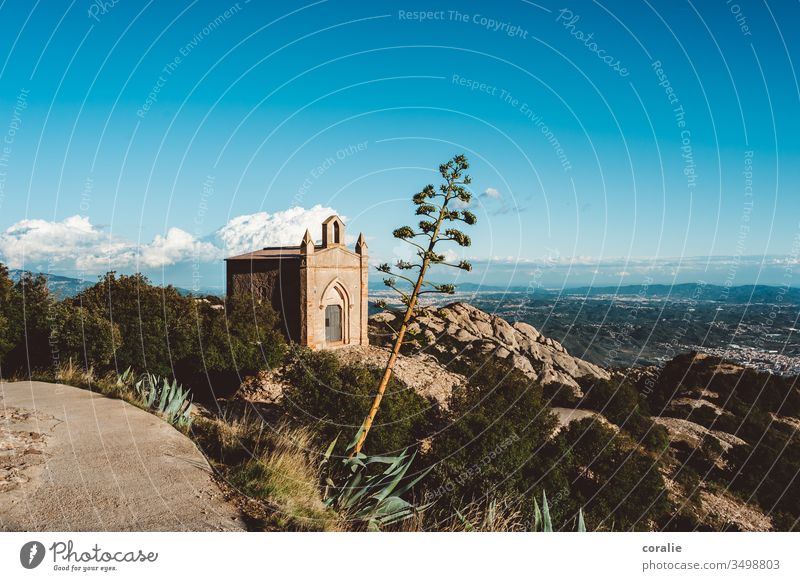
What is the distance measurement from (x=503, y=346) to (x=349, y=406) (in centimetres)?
2294

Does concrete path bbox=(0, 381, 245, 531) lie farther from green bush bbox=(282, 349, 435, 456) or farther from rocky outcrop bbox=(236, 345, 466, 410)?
rocky outcrop bbox=(236, 345, 466, 410)

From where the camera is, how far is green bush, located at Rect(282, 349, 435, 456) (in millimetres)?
12453

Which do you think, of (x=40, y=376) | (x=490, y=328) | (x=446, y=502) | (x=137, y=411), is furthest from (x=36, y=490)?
(x=490, y=328)

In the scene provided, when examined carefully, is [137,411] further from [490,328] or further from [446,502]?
[490,328]

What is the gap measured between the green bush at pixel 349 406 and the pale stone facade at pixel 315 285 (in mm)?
7186

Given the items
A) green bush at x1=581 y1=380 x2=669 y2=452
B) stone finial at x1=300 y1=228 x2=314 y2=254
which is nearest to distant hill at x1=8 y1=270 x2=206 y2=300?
stone finial at x1=300 y1=228 x2=314 y2=254

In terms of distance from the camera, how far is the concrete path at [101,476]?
4582 millimetres

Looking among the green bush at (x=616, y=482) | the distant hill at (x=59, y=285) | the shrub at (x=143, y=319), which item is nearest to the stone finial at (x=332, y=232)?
the shrub at (x=143, y=319)

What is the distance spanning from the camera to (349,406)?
43.8ft

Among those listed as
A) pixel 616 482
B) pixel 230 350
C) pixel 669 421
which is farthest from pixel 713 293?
pixel 230 350

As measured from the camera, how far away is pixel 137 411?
8383mm

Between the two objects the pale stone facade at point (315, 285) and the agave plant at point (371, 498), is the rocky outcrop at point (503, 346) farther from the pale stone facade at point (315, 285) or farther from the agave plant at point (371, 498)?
the agave plant at point (371, 498)

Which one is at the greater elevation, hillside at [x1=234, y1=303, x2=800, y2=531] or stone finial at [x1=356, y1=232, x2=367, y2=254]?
stone finial at [x1=356, y1=232, x2=367, y2=254]

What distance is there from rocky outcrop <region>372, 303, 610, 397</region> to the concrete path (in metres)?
20.5
